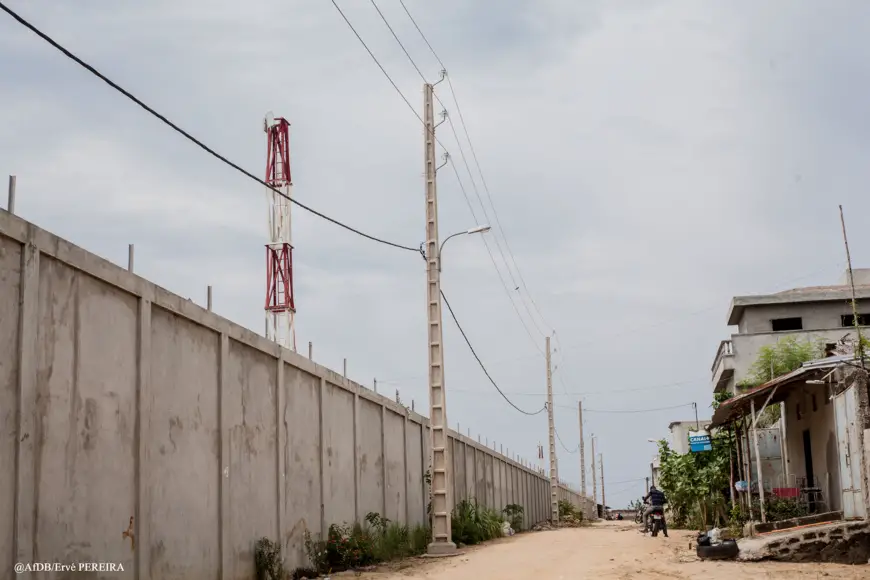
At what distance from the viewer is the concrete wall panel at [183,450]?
1098 cm

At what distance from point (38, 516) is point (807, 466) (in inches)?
760

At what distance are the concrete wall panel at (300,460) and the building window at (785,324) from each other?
122 feet

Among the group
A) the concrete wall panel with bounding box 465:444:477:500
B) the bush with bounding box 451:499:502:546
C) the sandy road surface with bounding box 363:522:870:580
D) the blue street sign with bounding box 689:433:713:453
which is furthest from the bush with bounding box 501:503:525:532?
the sandy road surface with bounding box 363:522:870:580

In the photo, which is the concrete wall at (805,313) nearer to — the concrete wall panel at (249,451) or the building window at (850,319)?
the building window at (850,319)

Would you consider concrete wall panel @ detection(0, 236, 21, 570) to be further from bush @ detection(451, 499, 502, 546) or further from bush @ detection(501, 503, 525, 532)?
bush @ detection(501, 503, 525, 532)

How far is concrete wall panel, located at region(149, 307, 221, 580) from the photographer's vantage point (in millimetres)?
10984

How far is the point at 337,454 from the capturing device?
17.7 m

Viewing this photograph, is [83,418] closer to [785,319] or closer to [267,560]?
[267,560]

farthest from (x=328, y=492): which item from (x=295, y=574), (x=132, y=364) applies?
(x=132, y=364)

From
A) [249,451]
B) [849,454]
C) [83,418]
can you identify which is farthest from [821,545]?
[83,418]

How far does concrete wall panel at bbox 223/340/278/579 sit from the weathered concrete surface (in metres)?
8.11

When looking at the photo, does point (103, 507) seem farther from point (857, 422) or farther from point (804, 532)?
point (857, 422)

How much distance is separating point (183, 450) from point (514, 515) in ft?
90.3

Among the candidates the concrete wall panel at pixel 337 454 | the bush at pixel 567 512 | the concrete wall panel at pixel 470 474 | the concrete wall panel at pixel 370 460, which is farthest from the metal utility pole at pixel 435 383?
the bush at pixel 567 512
